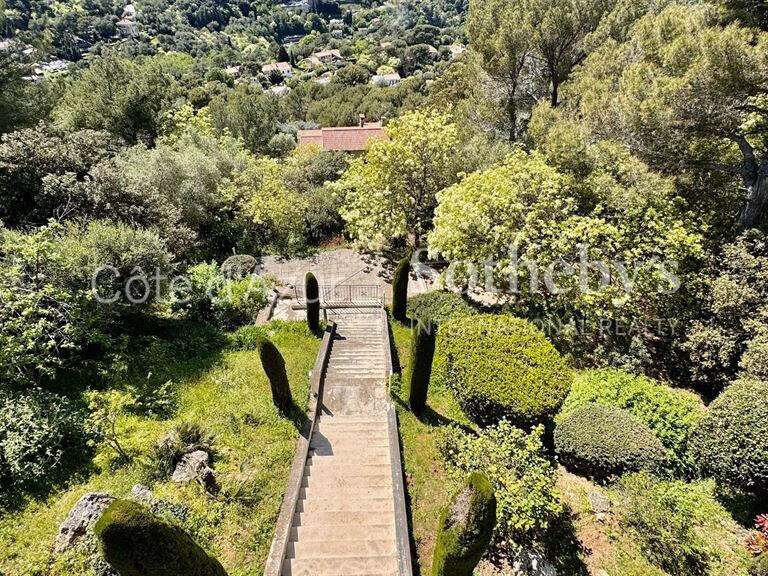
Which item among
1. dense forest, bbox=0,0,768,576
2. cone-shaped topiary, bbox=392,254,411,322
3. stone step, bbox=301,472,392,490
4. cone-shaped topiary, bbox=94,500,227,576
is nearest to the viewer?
cone-shaped topiary, bbox=94,500,227,576

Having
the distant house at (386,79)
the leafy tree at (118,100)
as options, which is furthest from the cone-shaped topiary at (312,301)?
the distant house at (386,79)

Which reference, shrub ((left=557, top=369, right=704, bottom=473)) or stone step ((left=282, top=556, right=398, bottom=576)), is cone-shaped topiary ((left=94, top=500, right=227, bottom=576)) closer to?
stone step ((left=282, top=556, right=398, bottom=576))

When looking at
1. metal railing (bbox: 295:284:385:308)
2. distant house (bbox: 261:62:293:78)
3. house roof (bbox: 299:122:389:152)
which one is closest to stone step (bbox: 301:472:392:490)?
metal railing (bbox: 295:284:385:308)

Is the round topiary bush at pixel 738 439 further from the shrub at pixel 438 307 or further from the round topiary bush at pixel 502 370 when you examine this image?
the shrub at pixel 438 307

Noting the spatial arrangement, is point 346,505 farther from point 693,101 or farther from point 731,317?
point 693,101

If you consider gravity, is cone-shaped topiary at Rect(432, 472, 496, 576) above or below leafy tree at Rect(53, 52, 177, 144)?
below

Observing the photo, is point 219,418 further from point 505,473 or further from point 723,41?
point 723,41

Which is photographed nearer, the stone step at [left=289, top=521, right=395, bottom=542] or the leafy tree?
the stone step at [left=289, top=521, right=395, bottom=542]
